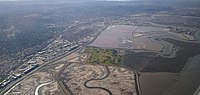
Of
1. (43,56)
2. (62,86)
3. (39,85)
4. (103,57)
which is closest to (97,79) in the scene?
(62,86)

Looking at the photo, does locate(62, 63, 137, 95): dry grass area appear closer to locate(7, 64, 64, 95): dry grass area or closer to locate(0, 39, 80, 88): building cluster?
locate(7, 64, 64, 95): dry grass area

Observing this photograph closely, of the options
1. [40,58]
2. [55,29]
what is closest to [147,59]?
[40,58]

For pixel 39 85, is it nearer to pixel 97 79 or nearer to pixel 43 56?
pixel 97 79

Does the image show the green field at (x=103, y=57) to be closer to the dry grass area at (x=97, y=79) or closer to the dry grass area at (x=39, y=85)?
the dry grass area at (x=97, y=79)

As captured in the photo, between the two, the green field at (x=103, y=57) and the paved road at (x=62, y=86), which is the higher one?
the paved road at (x=62, y=86)

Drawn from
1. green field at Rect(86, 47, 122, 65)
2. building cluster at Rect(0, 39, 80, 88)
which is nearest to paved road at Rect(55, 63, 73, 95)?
building cluster at Rect(0, 39, 80, 88)

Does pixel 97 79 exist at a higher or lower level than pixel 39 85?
lower

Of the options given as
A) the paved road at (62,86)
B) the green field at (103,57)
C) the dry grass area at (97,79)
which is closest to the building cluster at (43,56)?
the paved road at (62,86)

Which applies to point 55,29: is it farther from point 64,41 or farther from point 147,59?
point 147,59
